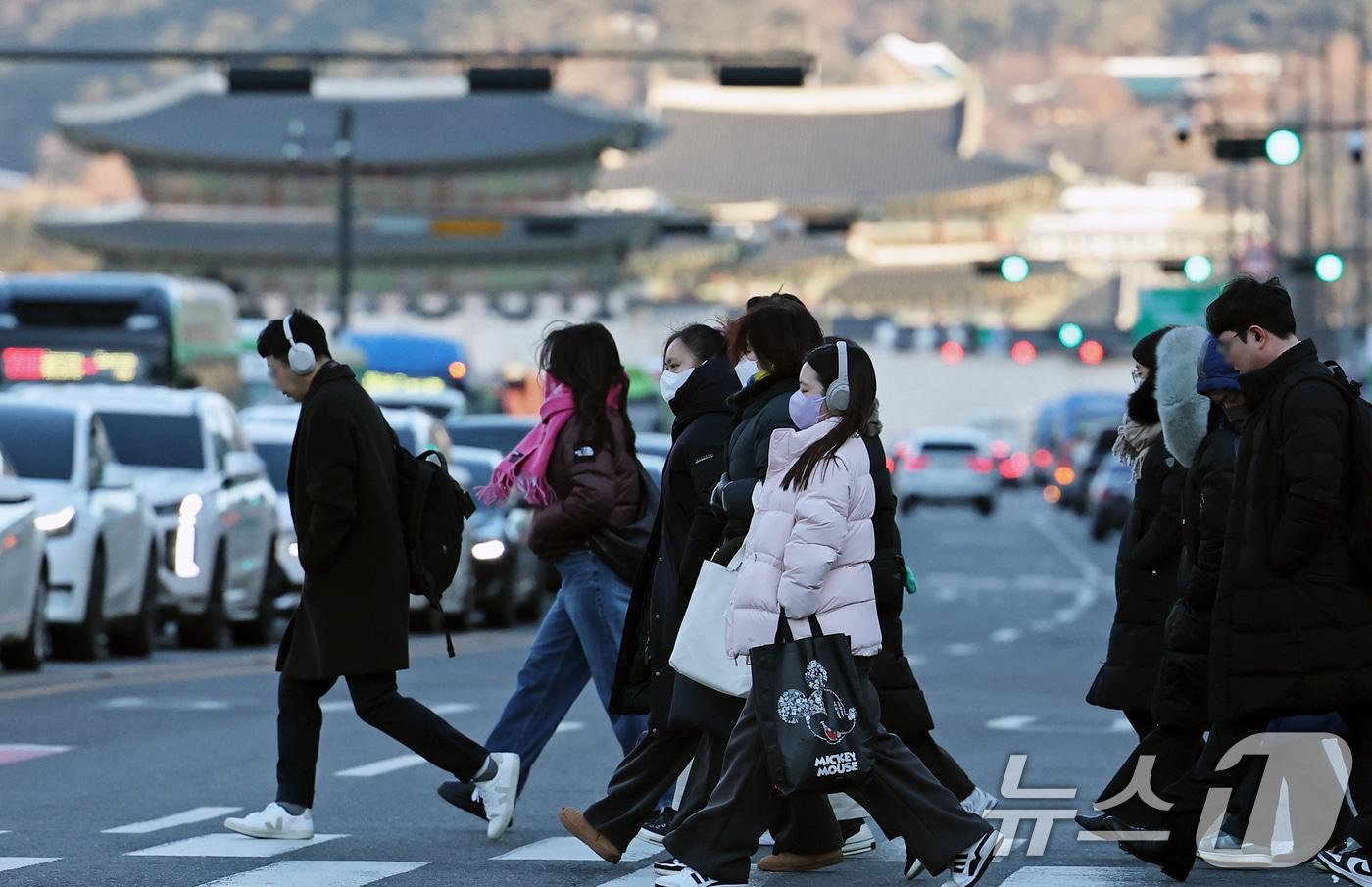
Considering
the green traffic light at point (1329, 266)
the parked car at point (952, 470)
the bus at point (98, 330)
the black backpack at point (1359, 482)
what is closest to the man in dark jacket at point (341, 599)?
the black backpack at point (1359, 482)

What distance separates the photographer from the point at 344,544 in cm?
1028

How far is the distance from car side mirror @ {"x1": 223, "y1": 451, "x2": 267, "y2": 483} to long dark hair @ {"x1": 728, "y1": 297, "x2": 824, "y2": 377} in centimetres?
1286

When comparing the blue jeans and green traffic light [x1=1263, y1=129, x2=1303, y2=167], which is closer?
the blue jeans

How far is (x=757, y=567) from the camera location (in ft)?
28.1

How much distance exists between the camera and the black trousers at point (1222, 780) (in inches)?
352

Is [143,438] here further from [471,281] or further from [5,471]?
[471,281]

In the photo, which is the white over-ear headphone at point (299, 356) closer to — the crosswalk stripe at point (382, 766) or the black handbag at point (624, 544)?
the black handbag at point (624, 544)

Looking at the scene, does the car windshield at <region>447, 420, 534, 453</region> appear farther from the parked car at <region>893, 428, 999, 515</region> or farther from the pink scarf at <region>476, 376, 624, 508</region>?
the parked car at <region>893, 428, 999, 515</region>

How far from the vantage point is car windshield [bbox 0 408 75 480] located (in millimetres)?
19266

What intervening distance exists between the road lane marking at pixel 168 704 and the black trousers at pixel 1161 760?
7256mm

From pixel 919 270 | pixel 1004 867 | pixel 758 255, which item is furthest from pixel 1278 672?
pixel 919 270

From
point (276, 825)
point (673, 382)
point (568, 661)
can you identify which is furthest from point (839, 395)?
point (276, 825)

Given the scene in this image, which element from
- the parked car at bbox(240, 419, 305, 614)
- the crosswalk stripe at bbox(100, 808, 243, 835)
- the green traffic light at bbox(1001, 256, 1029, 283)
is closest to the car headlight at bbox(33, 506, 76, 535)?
the parked car at bbox(240, 419, 305, 614)

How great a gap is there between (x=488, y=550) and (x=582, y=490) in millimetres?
14066
